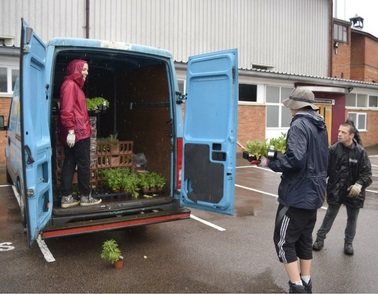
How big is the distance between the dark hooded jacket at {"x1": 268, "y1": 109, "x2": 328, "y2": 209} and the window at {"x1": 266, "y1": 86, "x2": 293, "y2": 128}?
14.1 meters

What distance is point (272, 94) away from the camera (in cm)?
1755

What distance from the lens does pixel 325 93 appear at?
1948cm

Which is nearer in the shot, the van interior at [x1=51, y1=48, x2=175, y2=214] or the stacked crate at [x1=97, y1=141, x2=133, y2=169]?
the van interior at [x1=51, y1=48, x2=175, y2=214]

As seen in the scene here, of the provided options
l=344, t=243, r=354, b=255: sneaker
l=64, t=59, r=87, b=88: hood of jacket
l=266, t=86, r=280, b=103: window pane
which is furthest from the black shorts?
l=266, t=86, r=280, b=103: window pane

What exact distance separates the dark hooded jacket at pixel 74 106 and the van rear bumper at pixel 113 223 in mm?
1026

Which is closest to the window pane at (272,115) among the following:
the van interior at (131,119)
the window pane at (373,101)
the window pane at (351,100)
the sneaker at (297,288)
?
the window pane at (351,100)

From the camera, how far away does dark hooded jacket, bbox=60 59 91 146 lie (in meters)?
4.65

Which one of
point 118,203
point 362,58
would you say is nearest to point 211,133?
point 118,203

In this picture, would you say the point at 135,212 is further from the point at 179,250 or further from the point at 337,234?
the point at 337,234

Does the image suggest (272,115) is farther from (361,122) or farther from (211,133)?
(211,133)

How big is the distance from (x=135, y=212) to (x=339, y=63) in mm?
23466

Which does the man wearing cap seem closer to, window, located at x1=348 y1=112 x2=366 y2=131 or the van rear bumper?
the van rear bumper

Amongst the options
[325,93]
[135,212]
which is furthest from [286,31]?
[135,212]

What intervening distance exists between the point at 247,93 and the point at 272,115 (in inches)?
74.1
